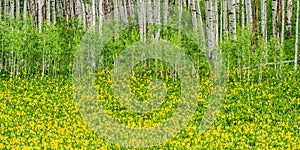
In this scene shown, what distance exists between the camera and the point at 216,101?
19828 millimetres

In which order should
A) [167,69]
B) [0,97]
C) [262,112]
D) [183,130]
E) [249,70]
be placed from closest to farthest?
[183,130]
[262,112]
[0,97]
[249,70]
[167,69]

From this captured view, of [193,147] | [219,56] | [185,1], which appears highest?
[185,1]

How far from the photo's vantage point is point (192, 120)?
17172 mm

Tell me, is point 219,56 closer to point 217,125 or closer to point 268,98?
point 268,98

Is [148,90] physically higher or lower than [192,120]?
higher

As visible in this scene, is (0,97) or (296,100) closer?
(296,100)

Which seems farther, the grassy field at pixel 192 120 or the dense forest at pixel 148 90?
the dense forest at pixel 148 90

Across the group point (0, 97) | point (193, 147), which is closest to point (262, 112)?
point (193, 147)

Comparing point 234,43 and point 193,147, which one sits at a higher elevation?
point 234,43

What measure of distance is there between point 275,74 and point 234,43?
224 cm

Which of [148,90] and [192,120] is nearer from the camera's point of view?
[192,120]

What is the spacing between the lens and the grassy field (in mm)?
14539

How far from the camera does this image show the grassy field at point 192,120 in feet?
47.7

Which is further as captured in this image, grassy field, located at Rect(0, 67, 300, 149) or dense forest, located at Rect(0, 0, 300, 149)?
dense forest, located at Rect(0, 0, 300, 149)
